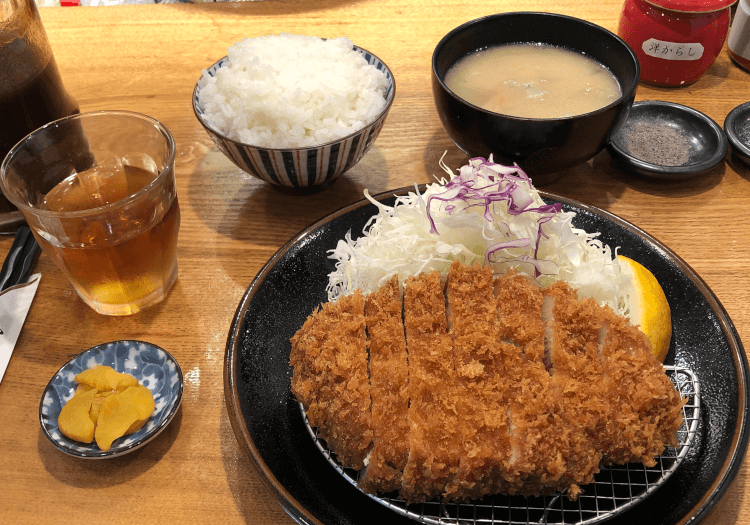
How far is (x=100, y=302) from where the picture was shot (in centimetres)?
185

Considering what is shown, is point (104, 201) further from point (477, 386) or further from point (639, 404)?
point (639, 404)

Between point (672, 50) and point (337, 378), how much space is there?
7.02ft

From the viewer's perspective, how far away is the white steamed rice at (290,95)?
6.43 ft

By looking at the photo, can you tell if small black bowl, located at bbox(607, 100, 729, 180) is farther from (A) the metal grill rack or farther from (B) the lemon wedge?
(A) the metal grill rack

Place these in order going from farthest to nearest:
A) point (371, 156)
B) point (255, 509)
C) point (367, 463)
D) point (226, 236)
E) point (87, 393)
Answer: point (371, 156) → point (226, 236) → point (87, 393) → point (255, 509) → point (367, 463)

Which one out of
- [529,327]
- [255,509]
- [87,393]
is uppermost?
[529,327]

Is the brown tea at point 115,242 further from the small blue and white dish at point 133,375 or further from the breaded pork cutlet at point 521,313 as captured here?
the breaded pork cutlet at point 521,313

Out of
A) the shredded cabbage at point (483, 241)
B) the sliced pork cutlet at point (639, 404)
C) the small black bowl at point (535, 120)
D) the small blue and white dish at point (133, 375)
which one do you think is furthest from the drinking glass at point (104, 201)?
the sliced pork cutlet at point (639, 404)

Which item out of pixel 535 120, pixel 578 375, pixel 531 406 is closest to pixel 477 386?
pixel 531 406

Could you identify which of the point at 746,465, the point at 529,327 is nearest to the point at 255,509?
the point at 529,327

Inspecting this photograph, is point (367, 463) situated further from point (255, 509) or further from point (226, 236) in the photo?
point (226, 236)

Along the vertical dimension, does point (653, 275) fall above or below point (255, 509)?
above

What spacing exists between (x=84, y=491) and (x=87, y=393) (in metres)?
0.24

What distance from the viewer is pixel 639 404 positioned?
4.24 feet
